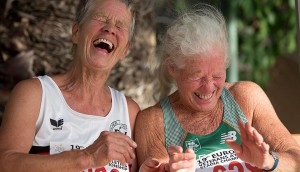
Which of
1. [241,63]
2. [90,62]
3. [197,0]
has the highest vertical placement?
[197,0]

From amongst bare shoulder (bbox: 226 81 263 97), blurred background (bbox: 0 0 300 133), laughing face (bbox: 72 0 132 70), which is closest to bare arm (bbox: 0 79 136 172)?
laughing face (bbox: 72 0 132 70)

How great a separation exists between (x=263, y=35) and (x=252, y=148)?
3.50 metres

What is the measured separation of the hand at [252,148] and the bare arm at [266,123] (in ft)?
0.66

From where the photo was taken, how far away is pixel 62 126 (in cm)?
261

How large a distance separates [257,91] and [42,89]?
0.95 m

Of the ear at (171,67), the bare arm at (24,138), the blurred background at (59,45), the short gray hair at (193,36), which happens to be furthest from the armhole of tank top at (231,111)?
the blurred background at (59,45)

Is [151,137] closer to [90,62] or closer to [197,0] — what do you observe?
[90,62]

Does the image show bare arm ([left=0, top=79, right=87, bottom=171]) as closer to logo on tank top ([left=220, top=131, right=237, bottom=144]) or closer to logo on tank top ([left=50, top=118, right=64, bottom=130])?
logo on tank top ([left=50, top=118, right=64, bottom=130])

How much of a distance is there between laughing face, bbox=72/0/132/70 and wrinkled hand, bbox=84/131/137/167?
49cm

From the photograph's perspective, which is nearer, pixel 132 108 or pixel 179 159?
pixel 179 159

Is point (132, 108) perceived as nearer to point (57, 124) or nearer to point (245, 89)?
point (57, 124)

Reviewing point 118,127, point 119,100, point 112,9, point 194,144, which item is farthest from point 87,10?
point 194,144

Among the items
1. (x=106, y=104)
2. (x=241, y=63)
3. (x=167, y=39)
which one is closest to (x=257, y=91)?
(x=167, y=39)

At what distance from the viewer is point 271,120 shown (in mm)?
2740
